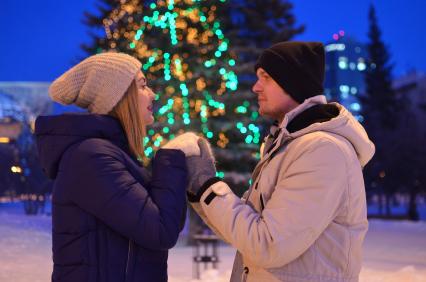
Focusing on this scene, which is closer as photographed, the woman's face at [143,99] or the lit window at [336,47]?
the woman's face at [143,99]

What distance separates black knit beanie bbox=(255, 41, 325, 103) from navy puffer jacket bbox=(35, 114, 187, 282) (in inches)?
24.8

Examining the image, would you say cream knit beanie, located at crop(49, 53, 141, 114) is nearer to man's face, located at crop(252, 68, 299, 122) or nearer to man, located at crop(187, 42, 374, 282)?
man, located at crop(187, 42, 374, 282)

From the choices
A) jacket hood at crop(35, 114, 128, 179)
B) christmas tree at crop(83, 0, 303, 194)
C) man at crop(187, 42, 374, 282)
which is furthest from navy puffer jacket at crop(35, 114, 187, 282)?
christmas tree at crop(83, 0, 303, 194)

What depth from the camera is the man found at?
2186 millimetres

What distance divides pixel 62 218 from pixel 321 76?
4.27 ft

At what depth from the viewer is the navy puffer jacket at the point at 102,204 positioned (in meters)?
2.18

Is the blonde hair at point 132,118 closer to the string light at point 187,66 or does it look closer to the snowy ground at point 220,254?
the snowy ground at point 220,254

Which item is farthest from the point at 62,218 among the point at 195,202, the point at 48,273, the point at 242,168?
the point at 242,168

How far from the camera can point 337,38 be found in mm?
91938

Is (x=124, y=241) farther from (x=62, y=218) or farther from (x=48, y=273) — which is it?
(x=48, y=273)

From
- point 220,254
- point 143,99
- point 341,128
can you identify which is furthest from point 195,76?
point 341,128

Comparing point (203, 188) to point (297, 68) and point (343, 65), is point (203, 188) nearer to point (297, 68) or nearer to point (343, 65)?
point (297, 68)

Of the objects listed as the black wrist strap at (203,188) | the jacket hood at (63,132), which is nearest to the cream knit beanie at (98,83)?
the jacket hood at (63,132)

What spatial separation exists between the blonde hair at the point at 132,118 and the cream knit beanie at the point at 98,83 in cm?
3
